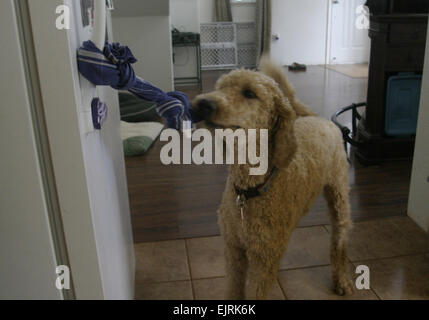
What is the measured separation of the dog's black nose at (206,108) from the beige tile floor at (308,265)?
2.94 feet

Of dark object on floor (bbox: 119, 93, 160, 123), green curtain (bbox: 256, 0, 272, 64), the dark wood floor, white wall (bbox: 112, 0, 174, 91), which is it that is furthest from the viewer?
green curtain (bbox: 256, 0, 272, 64)

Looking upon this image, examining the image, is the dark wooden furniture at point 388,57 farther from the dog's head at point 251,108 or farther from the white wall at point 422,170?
the dog's head at point 251,108

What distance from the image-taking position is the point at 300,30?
755 centimetres

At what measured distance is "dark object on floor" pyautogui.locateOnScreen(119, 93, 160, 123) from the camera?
4.09 m

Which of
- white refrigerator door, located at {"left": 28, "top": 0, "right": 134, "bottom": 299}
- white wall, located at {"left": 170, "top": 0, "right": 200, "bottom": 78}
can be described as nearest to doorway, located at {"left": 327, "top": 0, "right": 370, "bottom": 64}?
white wall, located at {"left": 170, "top": 0, "right": 200, "bottom": 78}

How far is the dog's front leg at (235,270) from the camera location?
4.74ft

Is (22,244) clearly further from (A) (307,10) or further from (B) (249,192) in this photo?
(A) (307,10)

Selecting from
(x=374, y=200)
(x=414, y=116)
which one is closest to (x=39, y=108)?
(x=374, y=200)

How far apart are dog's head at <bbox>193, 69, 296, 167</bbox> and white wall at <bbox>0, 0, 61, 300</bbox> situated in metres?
0.42

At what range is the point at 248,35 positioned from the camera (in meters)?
7.30

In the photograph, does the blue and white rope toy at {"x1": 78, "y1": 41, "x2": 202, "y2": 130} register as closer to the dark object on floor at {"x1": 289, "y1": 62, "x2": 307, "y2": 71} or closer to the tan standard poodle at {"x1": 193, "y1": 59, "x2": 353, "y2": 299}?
the tan standard poodle at {"x1": 193, "y1": 59, "x2": 353, "y2": 299}

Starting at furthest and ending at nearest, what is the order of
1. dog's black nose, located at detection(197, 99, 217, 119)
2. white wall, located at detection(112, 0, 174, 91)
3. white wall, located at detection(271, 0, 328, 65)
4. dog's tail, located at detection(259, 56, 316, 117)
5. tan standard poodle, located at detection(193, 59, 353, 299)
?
white wall, located at detection(271, 0, 328, 65)
white wall, located at detection(112, 0, 174, 91)
dog's tail, located at detection(259, 56, 316, 117)
tan standard poodle, located at detection(193, 59, 353, 299)
dog's black nose, located at detection(197, 99, 217, 119)

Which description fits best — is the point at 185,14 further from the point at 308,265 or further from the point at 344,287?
the point at 344,287

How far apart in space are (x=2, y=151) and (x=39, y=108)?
0.10m
